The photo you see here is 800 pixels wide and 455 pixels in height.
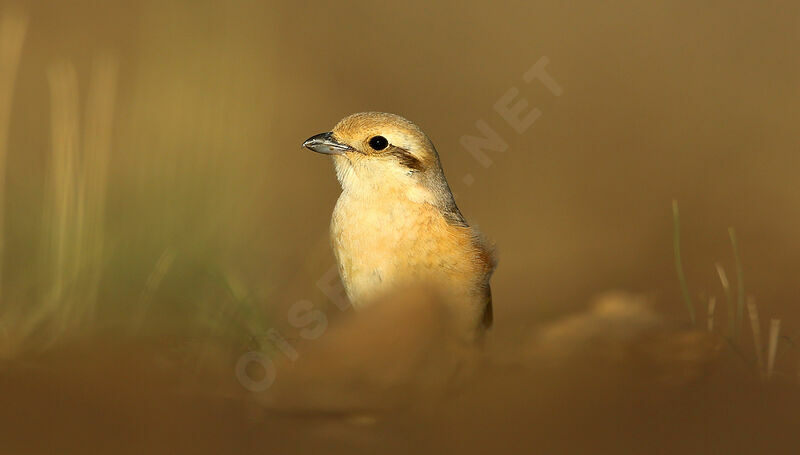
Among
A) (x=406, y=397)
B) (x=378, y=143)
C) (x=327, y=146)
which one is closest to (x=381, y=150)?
(x=378, y=143)

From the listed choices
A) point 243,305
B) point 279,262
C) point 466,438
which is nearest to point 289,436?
point 466,438

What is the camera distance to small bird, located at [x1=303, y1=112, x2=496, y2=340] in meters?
5.79

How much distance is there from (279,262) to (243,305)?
70cm

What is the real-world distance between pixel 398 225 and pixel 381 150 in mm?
579

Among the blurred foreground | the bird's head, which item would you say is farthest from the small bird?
the blurred foreground

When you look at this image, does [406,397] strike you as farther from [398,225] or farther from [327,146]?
[327,146]

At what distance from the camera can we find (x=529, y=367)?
4.76m

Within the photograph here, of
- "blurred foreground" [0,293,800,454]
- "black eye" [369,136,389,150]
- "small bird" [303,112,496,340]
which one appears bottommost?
"blurred foreground" [0,293,800,454]

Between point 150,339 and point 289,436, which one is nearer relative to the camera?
point 289,436

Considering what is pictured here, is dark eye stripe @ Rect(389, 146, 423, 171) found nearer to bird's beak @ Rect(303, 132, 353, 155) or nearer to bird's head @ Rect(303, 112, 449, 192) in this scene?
bird's head @ Rect(303, 112, 449, 192)

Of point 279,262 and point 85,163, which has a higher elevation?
point 85,163

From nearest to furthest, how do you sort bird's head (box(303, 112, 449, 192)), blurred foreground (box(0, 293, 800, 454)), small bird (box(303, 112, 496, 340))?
blurred foreground (box(0, 293, 800, 454))
small bird (box(303, 112, 496, 340))
bird's head (box(303, 112, 449, 192))

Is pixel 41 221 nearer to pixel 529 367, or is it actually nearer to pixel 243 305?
pixel 243 305

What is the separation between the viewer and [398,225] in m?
5.86
